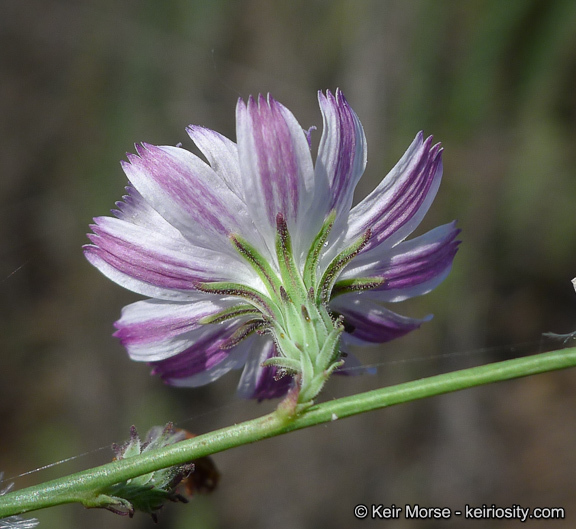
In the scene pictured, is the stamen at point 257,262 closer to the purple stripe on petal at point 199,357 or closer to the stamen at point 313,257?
the stamen at point 313,257

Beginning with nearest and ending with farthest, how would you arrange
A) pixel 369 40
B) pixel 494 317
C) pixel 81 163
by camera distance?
pixel 369 40 < pixel 81 163 < pixel 494 317

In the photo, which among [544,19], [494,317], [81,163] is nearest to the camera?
[544,19]

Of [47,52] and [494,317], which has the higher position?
[47,52]

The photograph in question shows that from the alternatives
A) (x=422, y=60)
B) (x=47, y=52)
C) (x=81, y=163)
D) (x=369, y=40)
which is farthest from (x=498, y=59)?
(x=47, y=52)

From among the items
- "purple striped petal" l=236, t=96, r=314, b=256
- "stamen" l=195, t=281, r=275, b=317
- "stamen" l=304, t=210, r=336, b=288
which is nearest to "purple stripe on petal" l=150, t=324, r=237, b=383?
"stamen" l=195, t=281, r=275, b=317

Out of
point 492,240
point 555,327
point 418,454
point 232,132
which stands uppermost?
point 232,132

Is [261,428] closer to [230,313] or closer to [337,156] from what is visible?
[230,313]

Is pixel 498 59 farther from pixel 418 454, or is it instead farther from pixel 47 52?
pixel 47 52

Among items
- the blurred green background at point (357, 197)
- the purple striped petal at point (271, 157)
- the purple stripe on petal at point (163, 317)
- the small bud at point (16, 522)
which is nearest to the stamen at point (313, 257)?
the purple striped petal at point (271, 157)
